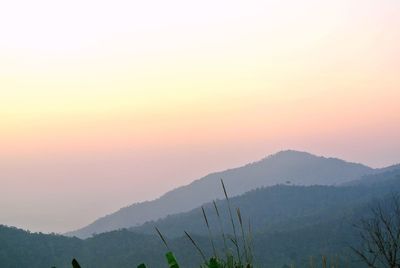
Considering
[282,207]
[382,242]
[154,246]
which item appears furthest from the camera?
[282,207]

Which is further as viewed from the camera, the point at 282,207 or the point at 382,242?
the point at 282,207

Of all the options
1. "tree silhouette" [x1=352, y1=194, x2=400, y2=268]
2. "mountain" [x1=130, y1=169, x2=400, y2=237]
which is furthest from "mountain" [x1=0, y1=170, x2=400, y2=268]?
"tree silhouette" [x1=352, y1=194, x2=400, y2=268]

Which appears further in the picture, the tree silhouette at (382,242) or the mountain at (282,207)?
the mountain at (282,207)

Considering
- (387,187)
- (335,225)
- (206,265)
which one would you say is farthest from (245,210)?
(206,265)

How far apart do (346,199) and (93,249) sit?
9704 centimetres

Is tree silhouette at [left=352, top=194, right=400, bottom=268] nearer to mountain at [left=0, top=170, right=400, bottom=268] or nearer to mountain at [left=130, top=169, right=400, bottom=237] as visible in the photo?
mountain at [left=0, top=170, right=400, bottom=268]

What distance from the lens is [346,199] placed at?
178 m

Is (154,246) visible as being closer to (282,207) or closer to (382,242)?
(282,207)

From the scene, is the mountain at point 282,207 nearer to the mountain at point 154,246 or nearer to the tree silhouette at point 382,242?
the mountain at point 154,246

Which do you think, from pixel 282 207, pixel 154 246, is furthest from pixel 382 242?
pixel 282 207

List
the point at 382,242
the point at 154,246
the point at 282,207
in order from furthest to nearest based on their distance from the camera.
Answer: the point at 282,207
the point at 154,246
the point at 382,242

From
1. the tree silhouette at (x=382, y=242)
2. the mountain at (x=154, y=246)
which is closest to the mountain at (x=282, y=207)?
the mountain at (x=154, y=246)

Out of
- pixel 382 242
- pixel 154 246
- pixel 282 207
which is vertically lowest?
pixel 282 207

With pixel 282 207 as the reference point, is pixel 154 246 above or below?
above
